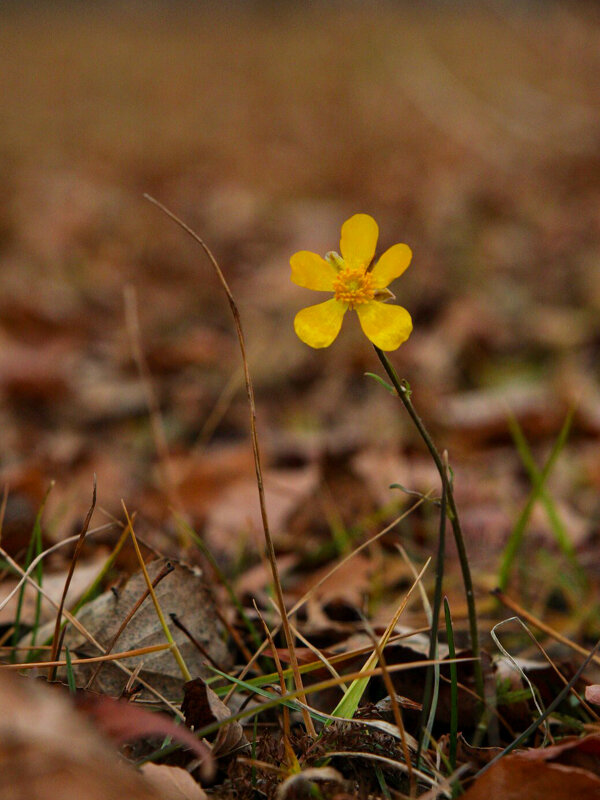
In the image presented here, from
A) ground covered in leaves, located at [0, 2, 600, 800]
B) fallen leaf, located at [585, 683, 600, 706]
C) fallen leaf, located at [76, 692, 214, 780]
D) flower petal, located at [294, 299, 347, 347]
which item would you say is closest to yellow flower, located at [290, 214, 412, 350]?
flower petal, located at [294, 299, 347, 347]

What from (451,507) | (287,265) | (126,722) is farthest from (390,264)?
(287,265)

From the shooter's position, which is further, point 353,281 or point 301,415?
point 301,415

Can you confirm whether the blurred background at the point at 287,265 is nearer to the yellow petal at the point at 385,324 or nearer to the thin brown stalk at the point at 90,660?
the thin brown stalk at the point at 90,660

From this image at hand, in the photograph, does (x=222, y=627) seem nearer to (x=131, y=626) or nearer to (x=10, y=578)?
(x=131, y=626)

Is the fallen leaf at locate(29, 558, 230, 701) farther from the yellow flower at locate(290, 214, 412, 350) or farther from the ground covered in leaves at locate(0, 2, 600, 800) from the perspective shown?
the yellow flower at locate(290, 214, 412, 350)

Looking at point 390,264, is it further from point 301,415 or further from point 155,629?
point 301,415

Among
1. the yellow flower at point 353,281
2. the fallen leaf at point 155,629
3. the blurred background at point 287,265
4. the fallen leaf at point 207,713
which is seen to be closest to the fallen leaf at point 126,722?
the fallen leaf at point 207,713

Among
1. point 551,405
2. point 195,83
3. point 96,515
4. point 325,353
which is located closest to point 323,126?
point 195,83
